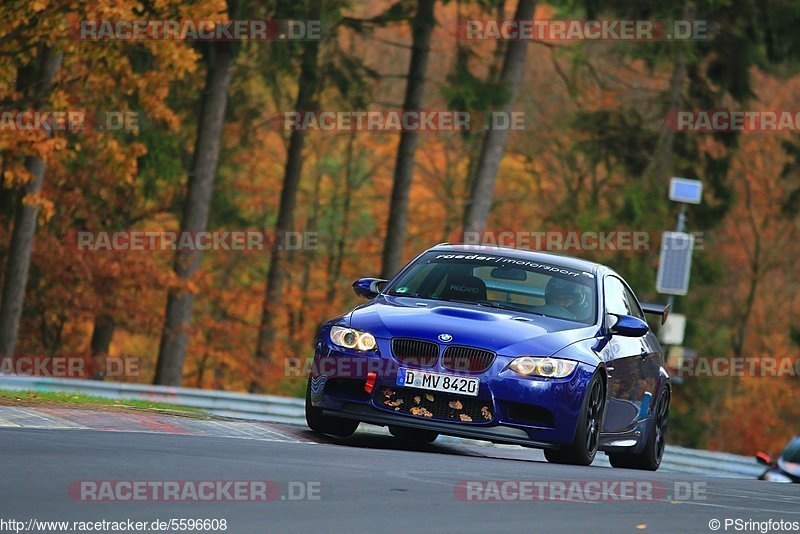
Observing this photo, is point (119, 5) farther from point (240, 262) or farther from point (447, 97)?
point (240, 262)

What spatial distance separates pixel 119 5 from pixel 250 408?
5.52m

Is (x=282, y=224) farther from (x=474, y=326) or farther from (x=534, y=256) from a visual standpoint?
(x=474, y=326)

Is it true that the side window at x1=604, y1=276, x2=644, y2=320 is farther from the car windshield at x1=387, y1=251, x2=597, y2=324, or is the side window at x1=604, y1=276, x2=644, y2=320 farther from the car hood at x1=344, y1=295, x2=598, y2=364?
the car hood at x1=344, y1=295, x2=598, y2=364

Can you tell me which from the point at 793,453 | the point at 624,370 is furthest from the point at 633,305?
the point at 793,453

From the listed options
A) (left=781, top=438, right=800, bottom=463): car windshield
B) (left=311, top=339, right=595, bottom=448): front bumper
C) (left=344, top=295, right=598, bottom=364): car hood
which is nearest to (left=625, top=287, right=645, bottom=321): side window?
(left=344, top=295, right=598, bottom=364): car hood

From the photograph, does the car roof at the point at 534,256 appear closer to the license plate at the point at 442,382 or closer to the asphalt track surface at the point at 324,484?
the asphalt track surface at the point at 324,484

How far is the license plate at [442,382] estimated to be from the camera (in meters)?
11.1

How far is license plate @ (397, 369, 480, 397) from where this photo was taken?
11141 mm

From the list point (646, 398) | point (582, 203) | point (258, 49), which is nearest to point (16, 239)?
point (258, 49)

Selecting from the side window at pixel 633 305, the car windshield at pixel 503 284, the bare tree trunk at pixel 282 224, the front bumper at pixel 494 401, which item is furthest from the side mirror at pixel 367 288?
the bare tree trunk at pixel 282 224

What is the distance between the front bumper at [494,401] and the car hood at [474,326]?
0.16 metres

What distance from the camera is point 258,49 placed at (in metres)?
30.1

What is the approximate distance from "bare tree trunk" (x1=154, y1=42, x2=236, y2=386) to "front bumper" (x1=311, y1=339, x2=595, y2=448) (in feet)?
59.5

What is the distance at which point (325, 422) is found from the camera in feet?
39.7
